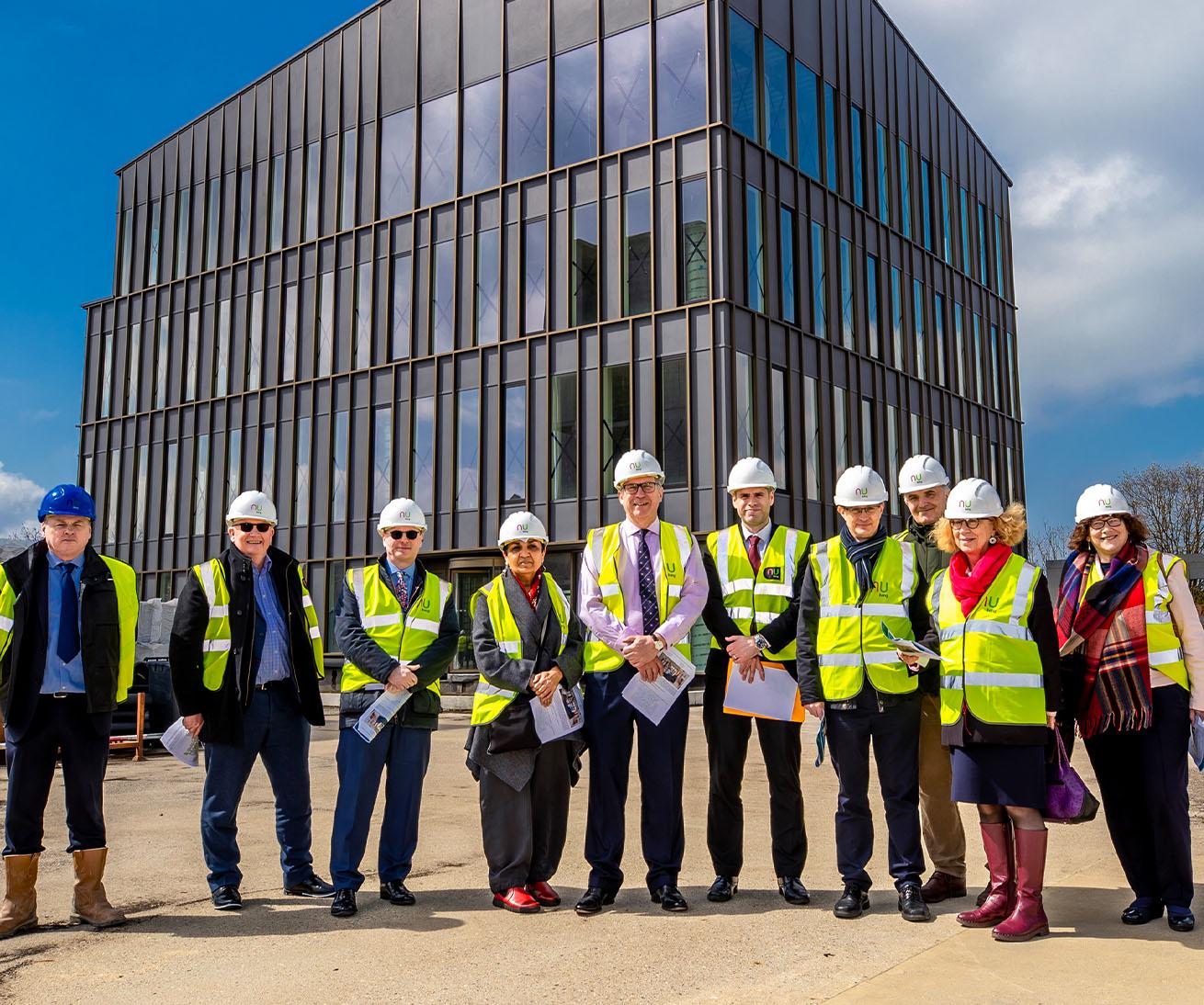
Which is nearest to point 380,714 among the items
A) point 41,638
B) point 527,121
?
point 41,638

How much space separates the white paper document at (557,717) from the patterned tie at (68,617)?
2.34 m

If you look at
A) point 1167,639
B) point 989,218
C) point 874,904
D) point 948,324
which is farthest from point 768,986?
point 989,218

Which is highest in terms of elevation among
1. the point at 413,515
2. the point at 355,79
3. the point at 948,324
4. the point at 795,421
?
the point at 355,79

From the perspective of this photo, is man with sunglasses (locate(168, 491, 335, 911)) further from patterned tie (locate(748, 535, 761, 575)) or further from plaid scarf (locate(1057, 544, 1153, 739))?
plaid scarf (locate(1057, 544, 1153, 739))

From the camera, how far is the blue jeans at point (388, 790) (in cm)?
624

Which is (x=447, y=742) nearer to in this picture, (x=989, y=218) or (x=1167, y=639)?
(x=1167, y=639)

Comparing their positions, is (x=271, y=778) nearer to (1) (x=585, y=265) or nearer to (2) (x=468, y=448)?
(1) (x=585, y=265)

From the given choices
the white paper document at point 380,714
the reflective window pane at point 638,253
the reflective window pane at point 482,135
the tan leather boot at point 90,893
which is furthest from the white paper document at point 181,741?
the reflective window pane at point 482,135

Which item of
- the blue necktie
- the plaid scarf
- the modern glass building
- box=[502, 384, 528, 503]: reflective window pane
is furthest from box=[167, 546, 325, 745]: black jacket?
box=[502, 384, 528, 503]: reflective window pane

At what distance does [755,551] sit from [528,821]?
1.89 meters

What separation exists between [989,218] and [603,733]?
1370 inches

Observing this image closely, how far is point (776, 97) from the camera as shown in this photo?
27828mm

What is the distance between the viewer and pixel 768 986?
453 cm

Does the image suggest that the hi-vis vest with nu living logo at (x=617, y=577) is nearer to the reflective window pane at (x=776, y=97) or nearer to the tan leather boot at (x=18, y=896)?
the tan leather boot at (x=18, y=896)
